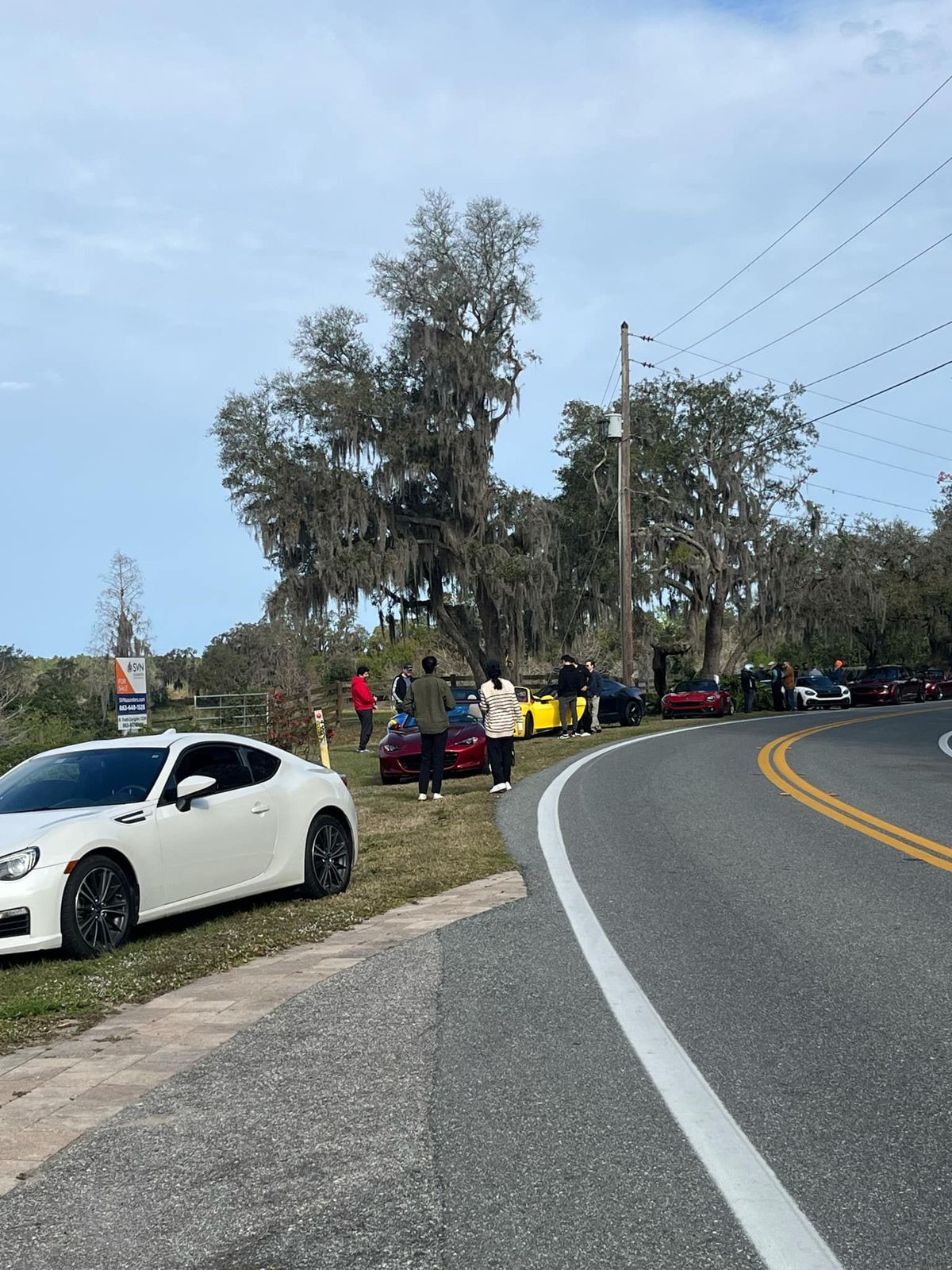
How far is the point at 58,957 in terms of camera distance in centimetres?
808

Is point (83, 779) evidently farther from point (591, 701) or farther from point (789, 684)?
point (789, 684)

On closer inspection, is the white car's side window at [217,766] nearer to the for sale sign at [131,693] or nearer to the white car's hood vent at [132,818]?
the white car's hood vent at [132,818]

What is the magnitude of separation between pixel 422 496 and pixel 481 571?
11.4ft

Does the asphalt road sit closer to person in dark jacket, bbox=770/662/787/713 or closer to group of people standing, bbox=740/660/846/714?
group of people standing, bbox=740/660/846/714

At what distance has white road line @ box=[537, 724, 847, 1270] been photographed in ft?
11.8

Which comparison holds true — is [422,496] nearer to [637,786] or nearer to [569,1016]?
[637,786]

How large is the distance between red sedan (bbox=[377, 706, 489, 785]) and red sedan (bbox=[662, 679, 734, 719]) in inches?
843

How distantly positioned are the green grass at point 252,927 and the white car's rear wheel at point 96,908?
11 cm

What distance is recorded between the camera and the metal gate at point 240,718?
93.4 feet

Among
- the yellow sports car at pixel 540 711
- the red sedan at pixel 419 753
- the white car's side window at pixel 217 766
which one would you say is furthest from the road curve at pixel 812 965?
the yellow sports car at pixel 540 711

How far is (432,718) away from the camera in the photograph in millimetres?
16812

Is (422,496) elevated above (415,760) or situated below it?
above

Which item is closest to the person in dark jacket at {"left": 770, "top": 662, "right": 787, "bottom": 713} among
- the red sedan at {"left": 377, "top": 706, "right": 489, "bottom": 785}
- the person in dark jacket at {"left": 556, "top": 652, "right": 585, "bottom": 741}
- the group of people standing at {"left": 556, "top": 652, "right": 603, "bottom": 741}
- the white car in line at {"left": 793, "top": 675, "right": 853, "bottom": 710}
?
the white car in line at {"left": 793, "top": 675, "right": 853, "bottom": 710}

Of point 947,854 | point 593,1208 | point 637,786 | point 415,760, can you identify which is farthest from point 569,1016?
point 415,760
